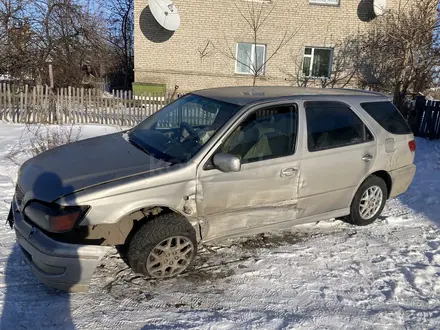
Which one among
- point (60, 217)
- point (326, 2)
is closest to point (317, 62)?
point (326, 2)

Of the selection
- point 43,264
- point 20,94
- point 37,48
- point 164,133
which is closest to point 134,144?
point 164,133

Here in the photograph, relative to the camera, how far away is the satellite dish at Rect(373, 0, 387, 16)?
14293mm

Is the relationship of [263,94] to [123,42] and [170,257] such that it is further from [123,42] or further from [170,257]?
[123,42]

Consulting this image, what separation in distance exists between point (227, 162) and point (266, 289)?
3.77 feet

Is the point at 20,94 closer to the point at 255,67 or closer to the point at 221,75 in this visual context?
the point at 221,75

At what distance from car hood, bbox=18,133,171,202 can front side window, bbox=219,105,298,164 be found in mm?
702

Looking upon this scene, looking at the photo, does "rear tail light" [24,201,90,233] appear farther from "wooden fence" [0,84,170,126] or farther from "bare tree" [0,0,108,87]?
"bare tree" [0,0,108,87]

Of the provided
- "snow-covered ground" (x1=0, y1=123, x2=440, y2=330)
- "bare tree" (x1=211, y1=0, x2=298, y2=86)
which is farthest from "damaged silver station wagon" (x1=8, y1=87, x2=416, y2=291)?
"bare tree" (x1=211, y1=0, x2=298, y2=86)

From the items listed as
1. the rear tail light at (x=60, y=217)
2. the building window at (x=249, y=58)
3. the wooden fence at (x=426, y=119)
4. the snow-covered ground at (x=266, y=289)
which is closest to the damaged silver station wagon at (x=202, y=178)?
the rear tail light at (x=60, y=217)

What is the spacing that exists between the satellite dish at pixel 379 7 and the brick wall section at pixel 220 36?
2.35ft

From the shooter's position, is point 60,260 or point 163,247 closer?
point 60,260

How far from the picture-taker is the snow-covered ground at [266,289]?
Result: 2760mm

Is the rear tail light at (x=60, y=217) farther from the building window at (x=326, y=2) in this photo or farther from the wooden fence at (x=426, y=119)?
the building window at (x=326, y=2)

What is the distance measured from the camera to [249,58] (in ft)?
51.4
